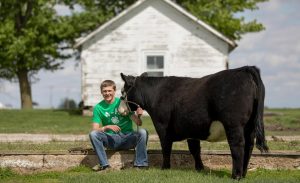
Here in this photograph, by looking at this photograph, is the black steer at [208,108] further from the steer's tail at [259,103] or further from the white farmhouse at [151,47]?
the white farmhouse at [151,47]

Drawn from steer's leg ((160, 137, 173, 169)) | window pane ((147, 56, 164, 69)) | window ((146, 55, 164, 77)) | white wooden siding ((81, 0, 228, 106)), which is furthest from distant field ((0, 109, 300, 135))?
steer's leg ((160, 137, 173, 169))

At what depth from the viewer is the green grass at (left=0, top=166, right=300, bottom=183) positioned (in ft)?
→ 30.1

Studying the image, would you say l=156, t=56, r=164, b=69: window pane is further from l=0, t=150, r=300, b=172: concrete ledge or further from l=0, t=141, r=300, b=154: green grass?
l=0, t=150, r=300, b=172: concrete ledge

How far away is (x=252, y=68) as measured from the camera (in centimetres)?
933

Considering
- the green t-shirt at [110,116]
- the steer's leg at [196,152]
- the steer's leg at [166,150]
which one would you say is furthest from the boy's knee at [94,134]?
the steer's leg at [196,152]

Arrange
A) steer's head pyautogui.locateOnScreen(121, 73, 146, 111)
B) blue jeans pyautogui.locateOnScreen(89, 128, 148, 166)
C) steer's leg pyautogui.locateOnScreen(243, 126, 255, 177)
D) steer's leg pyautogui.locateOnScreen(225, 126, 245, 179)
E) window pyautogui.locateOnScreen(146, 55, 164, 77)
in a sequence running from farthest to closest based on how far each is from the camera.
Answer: window pyautogui.locateOnScreen(146, 55, 164, 77) < steer's head pyautogui.locateOnScreen(121, 73, 146, 111) < blue jeans pyautogui.locateOnScreen(89, 128, 148, 166) < steer's leg pyautogui.locateOnScreen(243, 126, 255, 177) < steer's leg pyautogui.locateOnScreen(225, 126, 245, 179)

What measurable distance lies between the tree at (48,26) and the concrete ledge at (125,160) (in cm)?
2264

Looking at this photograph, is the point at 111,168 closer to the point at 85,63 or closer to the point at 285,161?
the point at 285,161

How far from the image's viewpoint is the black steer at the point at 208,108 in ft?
30.0

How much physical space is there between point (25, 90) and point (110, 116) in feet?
88.7

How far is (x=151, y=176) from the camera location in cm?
947

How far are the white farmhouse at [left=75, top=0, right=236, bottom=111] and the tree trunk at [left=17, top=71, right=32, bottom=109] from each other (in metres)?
9.23

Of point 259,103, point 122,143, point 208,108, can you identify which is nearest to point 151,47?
point 122,143

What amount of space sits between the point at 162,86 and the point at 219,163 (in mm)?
1789
